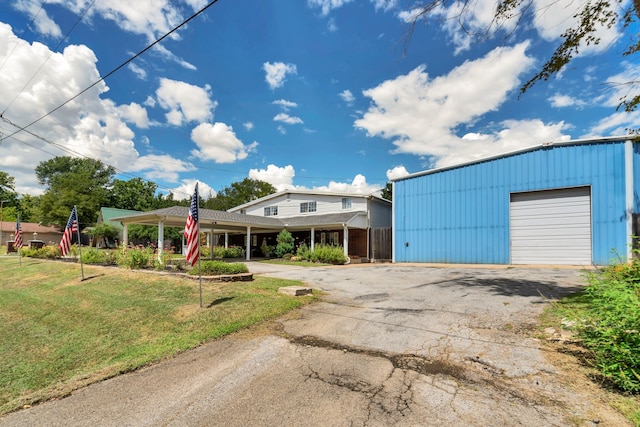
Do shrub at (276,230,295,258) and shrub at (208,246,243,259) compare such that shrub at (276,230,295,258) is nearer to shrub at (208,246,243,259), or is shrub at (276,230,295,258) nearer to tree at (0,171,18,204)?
shrub at (208,246,243,259)

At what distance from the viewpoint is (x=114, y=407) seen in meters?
3.31

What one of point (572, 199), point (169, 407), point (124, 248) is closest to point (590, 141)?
point (572, 199)

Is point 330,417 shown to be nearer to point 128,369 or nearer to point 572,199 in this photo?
point 128,369

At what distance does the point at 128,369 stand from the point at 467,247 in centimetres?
1613

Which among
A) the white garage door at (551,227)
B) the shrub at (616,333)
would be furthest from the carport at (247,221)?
the shrub at (616,333)

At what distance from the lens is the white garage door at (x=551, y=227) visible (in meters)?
13.7

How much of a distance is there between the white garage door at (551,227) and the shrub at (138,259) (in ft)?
54.0

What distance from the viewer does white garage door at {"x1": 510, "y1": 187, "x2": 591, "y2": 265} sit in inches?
539

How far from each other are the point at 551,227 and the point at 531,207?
3.97 ft

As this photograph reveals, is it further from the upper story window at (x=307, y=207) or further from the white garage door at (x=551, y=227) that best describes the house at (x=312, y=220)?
the white garage door at (x=551, y=227)

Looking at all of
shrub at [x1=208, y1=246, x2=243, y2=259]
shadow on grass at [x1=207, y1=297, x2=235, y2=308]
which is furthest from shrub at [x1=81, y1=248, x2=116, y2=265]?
shadow on grass at [x1=207, y1=297, x2=235, y2=308]

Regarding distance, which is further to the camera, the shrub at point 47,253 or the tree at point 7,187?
the tree at point 7,187

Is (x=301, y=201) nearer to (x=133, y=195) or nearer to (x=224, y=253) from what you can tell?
(x=224, y=253)

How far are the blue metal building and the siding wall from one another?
5.11 metres
